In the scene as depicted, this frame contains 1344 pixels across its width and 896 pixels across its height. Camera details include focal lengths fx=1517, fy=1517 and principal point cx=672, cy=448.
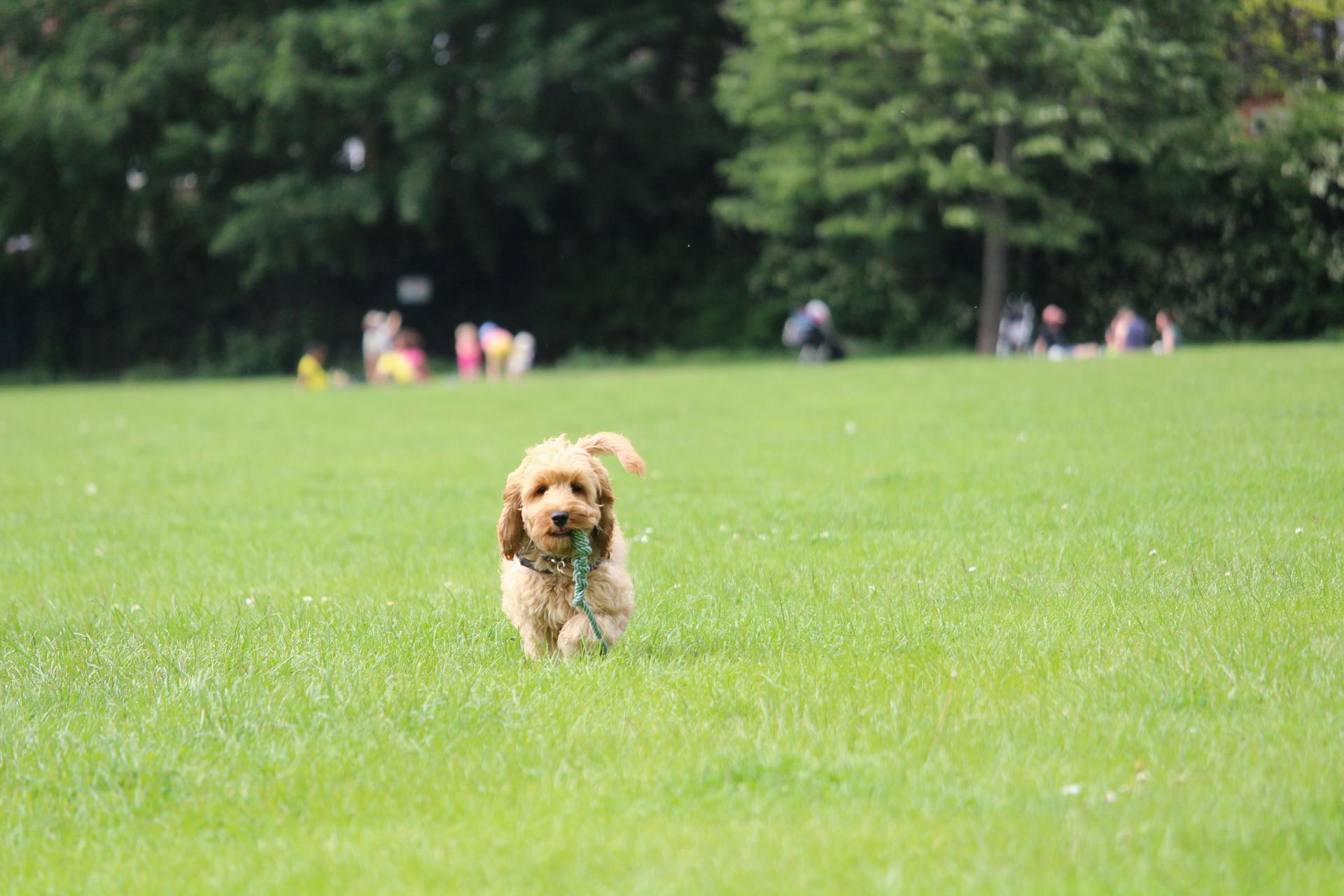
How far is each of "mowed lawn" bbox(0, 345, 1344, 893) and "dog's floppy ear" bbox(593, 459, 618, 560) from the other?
1.40 ft

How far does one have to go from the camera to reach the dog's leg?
5656 millimetres

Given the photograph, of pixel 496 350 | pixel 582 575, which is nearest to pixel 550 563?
pixel 582 575

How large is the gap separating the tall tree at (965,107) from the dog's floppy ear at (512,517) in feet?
86.7

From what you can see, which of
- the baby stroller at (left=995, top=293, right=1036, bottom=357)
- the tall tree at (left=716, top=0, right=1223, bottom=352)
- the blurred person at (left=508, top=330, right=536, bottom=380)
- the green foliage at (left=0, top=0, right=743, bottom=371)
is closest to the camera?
the tall tree at (left=716, top=0, right=1223, bottom=352)

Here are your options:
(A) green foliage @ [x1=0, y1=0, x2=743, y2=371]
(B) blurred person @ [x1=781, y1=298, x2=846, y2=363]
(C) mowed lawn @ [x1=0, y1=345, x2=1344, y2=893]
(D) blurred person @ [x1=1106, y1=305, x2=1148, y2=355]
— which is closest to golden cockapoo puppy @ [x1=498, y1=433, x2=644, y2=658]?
→ (C) mowed lawn @ [x1=0, y1=345, x2=1344, y2=893]

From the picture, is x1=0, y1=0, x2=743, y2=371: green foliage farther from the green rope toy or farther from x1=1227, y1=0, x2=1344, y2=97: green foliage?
the green rope toy

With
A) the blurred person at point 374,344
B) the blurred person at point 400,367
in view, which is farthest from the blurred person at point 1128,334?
the blurred person at point 374,344

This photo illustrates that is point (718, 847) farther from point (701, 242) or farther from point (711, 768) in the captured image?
point (701, 242)

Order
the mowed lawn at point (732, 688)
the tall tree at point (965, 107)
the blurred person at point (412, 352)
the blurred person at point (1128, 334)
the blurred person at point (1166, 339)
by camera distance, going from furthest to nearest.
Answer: the blurred person at point (412, 352) < the tall tree at point (965, 107) < the blurred person at point (1128, 334) < the blurred person at point (1166, 339) < the mowed lawn at point (732, 688)

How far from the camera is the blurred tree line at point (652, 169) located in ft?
104

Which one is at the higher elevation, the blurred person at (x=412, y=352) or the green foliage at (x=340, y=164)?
the green foliage at (x=340, y=164)

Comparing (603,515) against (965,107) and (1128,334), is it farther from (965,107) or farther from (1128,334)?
(965,107)

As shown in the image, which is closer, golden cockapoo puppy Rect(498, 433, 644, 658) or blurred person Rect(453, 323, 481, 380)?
golden cockapoo puppy Rect(498, 433, 644, 658)

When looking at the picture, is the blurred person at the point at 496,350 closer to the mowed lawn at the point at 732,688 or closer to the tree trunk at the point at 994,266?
the tree trunk at the point at 994,266
